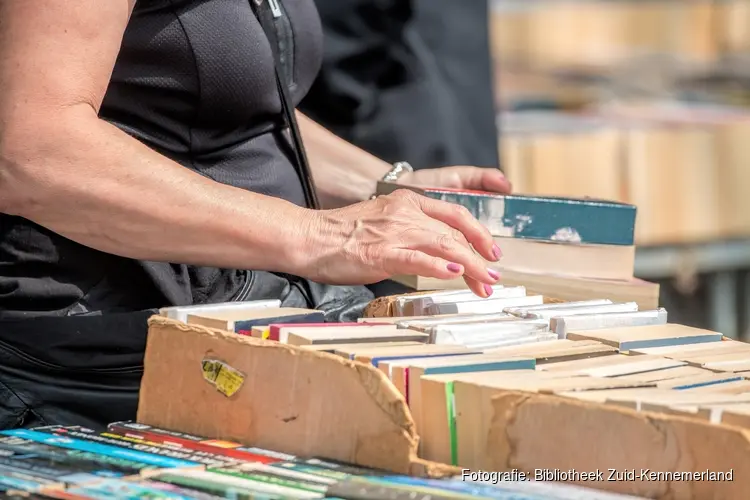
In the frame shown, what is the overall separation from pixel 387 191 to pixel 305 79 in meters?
0.23

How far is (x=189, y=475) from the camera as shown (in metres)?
1.26

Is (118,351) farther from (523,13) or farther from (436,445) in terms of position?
(523,13)

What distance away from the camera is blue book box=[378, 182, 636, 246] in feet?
6.37

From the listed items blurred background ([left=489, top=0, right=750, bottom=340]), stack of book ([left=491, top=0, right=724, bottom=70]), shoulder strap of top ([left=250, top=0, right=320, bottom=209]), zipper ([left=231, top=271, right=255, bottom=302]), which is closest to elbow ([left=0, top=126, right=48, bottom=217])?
zipper ([left=231, top=271, right=255, bottom=302])

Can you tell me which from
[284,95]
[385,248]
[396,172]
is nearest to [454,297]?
[385,248]

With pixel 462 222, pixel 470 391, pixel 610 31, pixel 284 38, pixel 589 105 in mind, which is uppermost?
pixel 610 31

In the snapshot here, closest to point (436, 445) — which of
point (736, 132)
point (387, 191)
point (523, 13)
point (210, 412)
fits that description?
point (210, 412)

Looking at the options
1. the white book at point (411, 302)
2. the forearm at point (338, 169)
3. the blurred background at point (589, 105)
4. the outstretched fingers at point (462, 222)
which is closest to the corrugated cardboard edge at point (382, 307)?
the white book at point (411, 302)

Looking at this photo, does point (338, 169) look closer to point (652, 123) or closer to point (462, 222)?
point (462, 222)

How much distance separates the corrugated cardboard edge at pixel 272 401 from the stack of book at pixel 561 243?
1.69 ft

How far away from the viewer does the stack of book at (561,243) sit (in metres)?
1.95

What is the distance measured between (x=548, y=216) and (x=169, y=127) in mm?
588

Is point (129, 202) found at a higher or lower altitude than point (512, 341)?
higher

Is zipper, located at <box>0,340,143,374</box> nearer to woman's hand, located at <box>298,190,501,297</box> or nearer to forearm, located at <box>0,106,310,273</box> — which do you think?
forearm, located at <box>0,106,310,273</box>
